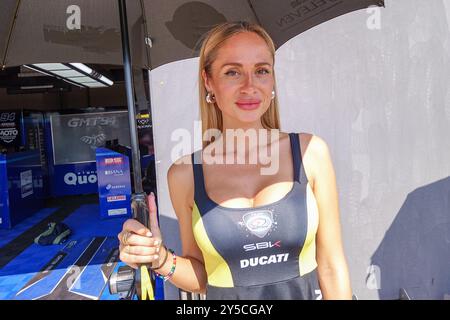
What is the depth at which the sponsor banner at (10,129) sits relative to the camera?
909cm

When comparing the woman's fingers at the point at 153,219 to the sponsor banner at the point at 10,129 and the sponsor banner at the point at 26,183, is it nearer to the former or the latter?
the sponsor banner at the point at 26,183

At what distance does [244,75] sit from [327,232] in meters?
0.66

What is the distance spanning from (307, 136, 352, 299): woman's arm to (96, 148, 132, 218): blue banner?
19.1 ft

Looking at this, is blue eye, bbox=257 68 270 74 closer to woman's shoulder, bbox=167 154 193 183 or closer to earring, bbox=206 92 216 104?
earring, bbox=206 92 216 104

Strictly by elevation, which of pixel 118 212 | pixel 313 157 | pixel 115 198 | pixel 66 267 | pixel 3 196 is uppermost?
pixel 313 157

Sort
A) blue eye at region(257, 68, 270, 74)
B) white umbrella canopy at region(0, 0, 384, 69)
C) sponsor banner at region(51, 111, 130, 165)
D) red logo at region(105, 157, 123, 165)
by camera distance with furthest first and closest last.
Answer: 1. sponsor banner at region(51, 111, 130, 165)
2. red logo at region(105, 157, 123, 165)
3. white umbrella canopy at region(0, 0, 384, 69)
4. blue eye at region(257, 68, 270, 74)

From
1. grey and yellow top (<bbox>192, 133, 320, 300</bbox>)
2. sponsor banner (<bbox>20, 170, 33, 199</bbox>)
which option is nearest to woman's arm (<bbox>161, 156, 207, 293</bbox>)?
grey and yellow top (<bbox>192, 133, 320, 300</bbox>)

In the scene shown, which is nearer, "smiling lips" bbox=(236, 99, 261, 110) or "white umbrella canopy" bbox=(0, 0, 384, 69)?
"smiling lips" bbox=(236, 99, 261, 110)

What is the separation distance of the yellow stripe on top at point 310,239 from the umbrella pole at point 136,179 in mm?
540

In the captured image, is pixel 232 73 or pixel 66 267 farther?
pixel 66 267

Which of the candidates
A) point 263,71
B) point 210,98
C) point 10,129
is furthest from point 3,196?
point 263,71

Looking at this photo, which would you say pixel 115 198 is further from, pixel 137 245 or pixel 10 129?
pixel 137 245

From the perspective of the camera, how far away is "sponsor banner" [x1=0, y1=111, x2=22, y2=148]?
909 centimetres

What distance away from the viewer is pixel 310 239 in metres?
1.24
